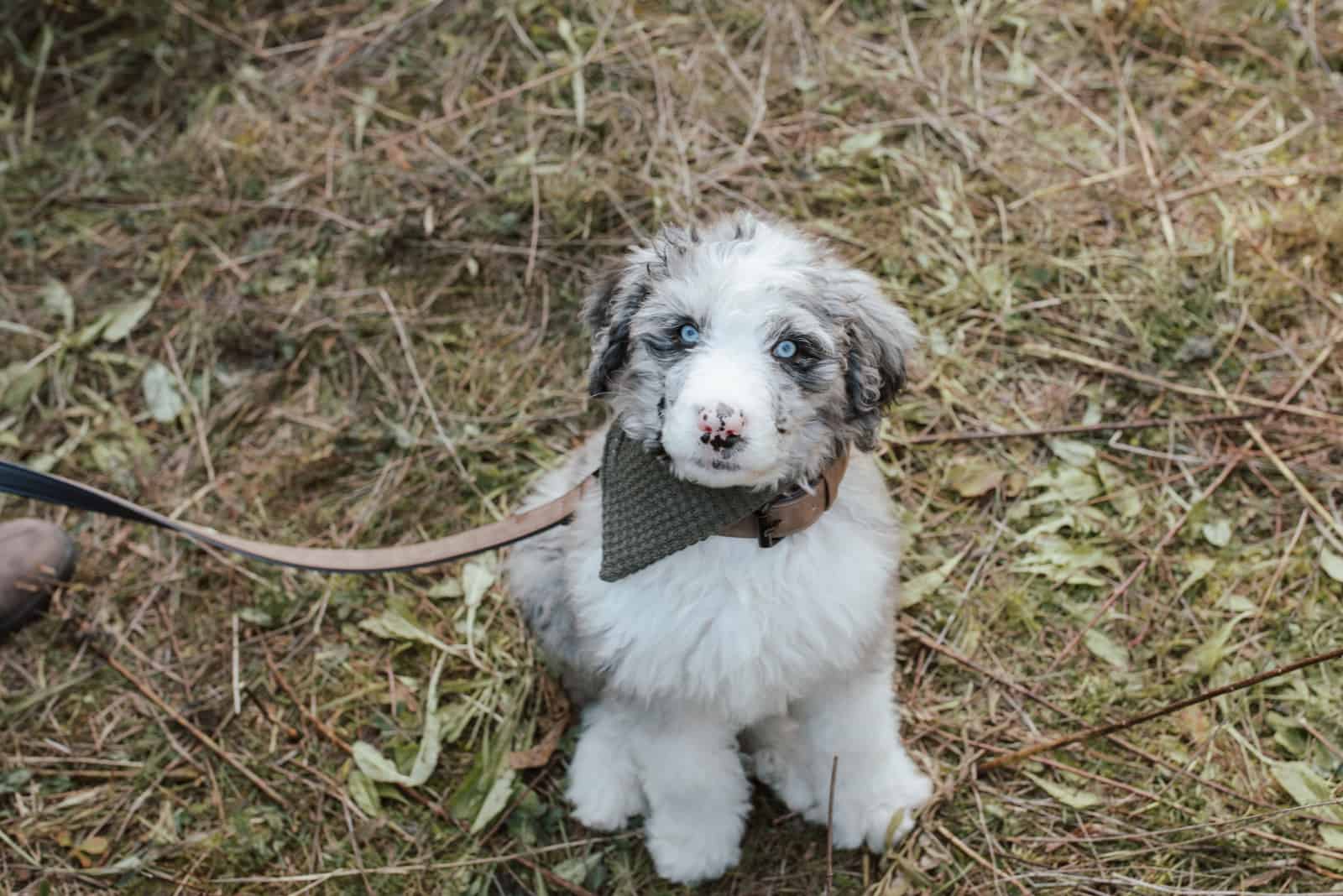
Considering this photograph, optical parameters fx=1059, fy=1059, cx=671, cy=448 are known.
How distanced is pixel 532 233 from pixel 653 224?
1.78ft

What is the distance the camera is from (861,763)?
3305mm

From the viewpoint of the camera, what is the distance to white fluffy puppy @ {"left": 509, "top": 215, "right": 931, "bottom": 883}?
248 cm

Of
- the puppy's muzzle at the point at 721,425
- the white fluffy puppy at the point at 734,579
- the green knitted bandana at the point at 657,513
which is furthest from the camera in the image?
the green knitted bandana at the point at 657,513

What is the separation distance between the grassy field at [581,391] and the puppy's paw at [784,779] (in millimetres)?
87

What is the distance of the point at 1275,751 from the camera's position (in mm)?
3432

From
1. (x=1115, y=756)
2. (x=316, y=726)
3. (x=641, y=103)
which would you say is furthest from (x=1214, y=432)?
(x=316, y=726)

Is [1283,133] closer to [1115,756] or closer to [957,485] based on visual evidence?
[957,485]

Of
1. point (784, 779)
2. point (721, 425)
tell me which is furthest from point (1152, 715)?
point (721, 425)

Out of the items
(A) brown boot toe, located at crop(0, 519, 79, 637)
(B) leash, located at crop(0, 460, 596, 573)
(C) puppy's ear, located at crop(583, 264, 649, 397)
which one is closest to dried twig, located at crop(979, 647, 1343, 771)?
(B) leash, located at crop(0, 460, 596, 573)

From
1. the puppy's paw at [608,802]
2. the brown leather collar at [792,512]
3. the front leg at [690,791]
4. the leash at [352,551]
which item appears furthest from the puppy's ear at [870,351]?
the puppy's paw at [608,802]

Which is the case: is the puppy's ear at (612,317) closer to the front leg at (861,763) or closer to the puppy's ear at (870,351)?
the puppy's ear at (870,351)

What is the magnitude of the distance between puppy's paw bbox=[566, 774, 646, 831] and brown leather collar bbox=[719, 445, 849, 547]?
1211mm

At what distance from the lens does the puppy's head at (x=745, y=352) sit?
92.7 inches

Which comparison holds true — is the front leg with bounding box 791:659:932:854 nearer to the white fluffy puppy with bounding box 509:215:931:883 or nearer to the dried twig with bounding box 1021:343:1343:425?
the white fluffy puppy with bounding box 509:215:931:883
